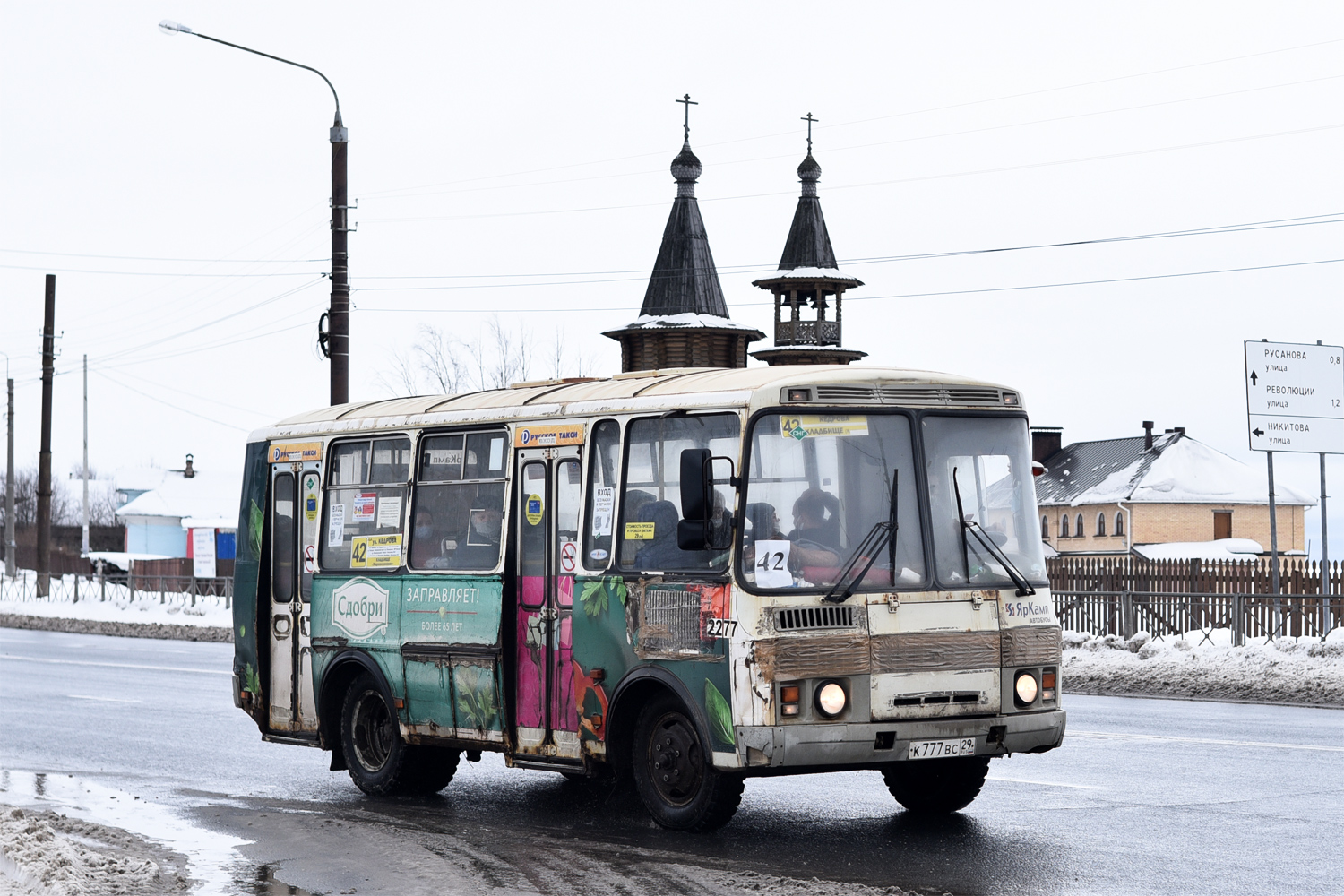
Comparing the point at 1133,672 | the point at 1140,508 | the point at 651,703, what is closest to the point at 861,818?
the point at 651,703

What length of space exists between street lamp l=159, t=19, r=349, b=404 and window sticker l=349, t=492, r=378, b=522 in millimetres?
12488

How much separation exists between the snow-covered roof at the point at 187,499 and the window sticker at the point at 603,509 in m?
103

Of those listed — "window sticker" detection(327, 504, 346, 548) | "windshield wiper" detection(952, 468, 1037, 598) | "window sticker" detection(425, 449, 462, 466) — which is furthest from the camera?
"window sticker" detection(327, 504, 346, 548)

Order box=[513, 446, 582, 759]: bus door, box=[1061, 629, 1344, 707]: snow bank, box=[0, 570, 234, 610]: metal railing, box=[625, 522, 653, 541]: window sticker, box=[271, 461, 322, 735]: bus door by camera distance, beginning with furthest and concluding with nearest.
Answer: box=[0, 570, 234, 610]: metal railing, box=[1061, 629, 1344, 707]: snow bank, box=[271, 461, 322, 735]: bus door, box=[513, 446, 582, 759]: bus door, box=[625, 522, 653, 541]: window sticker

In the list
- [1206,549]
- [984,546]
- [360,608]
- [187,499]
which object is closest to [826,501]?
[984,546]

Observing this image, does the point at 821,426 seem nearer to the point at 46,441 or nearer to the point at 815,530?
the point at 815,530

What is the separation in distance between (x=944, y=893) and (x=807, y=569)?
210 cm

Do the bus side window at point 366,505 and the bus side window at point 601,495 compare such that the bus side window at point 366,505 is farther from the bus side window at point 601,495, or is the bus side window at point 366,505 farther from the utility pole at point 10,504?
the utility pole at point 10,504

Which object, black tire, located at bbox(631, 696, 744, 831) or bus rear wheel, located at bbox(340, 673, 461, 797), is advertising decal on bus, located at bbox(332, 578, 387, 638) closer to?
bus rear wheel, located at bbox(340, 673, 461, 797)

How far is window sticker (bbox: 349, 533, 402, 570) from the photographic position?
12.4m

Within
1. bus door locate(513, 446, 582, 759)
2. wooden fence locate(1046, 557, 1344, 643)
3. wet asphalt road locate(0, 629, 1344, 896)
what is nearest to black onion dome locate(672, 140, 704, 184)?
wooden fence locate(1046, 557, 1344, 643)

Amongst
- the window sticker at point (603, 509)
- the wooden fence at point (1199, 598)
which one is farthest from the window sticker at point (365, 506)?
the wooden fence at point (1199, 598)

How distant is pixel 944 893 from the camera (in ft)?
26.4

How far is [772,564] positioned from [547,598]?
6.52 feet
